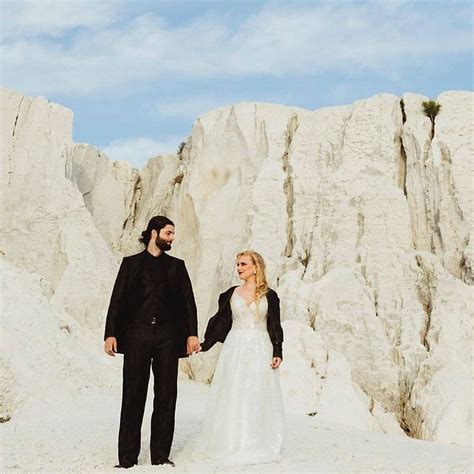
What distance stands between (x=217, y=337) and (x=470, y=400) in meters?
9.96

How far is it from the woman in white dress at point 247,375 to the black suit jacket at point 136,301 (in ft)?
1.21

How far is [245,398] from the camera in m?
7.12

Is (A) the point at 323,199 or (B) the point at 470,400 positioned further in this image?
(A) the point at 323,199

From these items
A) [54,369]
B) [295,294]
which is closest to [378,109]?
[295,294]

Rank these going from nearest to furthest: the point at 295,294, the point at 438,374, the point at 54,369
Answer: the point at 54,369 < the point at 438,374 < the point at 295,294

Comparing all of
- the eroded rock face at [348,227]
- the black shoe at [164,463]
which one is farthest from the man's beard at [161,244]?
the eroded rock face at [348,227]

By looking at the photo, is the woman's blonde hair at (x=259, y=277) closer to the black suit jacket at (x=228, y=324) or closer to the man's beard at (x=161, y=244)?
the black suit jacket at (x=228, y=324)

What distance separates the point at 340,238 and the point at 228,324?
46.3 ft

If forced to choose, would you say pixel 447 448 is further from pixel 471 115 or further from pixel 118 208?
pixel 118 208

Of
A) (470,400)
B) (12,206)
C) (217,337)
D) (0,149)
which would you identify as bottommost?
(470,400)

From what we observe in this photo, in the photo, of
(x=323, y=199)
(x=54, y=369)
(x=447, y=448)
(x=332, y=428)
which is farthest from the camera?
(x=323, y=199)

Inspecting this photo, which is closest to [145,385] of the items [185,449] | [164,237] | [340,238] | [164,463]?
[164,463]

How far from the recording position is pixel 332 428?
10891mm

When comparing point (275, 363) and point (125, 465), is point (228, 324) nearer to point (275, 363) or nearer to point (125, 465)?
point (275, 363)
